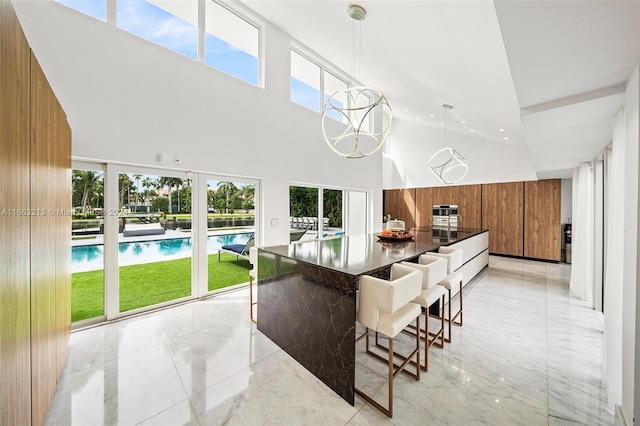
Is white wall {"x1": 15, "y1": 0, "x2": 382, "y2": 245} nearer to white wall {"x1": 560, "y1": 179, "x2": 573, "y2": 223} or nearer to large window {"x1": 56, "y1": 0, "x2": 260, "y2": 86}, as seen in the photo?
large window {"x1": 56, "y1": 0, "x2": 260, "y2": 86}

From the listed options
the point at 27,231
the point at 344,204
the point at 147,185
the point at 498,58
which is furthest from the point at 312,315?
the point at 344,204

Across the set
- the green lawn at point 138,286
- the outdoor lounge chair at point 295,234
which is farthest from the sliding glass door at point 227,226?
the outdoor lounge chair at point 295,234

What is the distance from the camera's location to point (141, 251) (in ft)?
11.7

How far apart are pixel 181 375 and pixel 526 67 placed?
3338 mm

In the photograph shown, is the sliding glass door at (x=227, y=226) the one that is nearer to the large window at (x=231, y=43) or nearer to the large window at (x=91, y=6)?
the large window at (x=231, y=43)

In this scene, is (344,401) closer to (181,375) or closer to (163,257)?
(181,375)

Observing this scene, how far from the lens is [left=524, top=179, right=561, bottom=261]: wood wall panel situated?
22.6 ft

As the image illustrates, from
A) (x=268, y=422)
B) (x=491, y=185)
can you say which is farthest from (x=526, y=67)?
(x=491, y=185)

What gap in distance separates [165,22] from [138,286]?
3.88 m

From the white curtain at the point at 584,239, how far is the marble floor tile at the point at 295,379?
0.88m

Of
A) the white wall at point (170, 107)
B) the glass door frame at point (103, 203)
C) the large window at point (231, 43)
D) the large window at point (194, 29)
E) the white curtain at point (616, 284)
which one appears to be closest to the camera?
the white curtain at point (616, 284)

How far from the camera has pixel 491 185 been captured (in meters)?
7.81

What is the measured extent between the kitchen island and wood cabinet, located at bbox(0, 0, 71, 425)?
1.65m

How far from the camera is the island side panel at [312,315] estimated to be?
1883 mm
